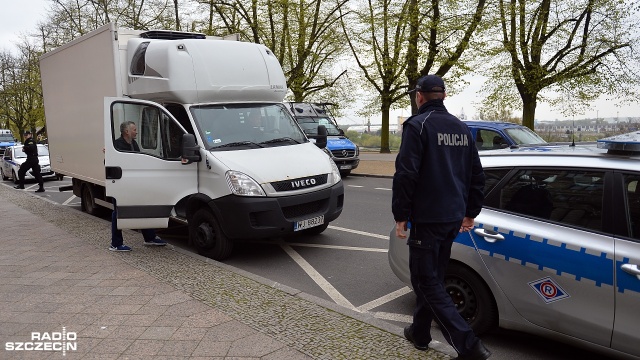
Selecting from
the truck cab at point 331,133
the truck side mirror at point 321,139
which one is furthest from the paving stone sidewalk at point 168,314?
the truck cab at point 331,133

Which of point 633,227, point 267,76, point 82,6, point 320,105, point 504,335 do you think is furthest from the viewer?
point 82,6

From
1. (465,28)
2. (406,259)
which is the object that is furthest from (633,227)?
(465,28)

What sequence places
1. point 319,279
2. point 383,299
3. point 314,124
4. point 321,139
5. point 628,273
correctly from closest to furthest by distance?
point 628,273 → point 383,299 → point 319,279 → point 321,139 → point 314,124

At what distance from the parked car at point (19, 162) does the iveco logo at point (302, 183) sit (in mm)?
16381

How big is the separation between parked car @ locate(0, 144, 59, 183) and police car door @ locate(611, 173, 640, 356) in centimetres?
2013

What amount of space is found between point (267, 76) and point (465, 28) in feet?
45.2

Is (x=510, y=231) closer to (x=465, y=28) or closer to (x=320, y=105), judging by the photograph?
(x=320, y=105)

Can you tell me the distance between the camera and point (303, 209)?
617cm

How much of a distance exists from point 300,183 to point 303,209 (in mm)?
349

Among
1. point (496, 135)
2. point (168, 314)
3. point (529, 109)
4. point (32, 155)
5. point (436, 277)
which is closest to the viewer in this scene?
point (436, 277)

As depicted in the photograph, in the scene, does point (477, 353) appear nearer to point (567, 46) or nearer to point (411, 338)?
point (411, 338)

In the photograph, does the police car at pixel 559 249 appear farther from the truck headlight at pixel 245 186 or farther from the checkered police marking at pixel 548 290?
the truck headlight at pixel 245 186

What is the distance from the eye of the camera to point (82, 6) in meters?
28.8

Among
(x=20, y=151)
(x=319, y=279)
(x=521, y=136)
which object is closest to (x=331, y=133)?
(x=521, y=136)
